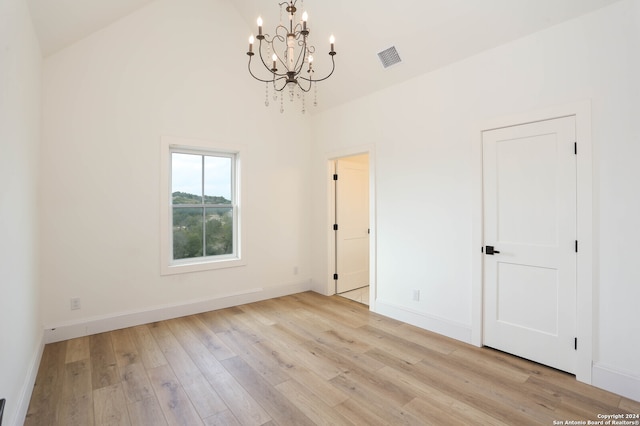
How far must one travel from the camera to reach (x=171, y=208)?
3926 mm

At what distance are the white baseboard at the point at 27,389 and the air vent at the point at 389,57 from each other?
4.34 m

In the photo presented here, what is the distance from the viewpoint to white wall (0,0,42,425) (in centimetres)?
167

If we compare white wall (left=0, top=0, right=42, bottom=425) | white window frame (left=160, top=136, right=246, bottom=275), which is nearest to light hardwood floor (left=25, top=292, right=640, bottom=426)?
white wall (left=0, top=0, right=42, bottom=425)

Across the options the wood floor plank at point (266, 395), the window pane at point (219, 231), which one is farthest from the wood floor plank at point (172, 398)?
the window pane at point (219, 231)

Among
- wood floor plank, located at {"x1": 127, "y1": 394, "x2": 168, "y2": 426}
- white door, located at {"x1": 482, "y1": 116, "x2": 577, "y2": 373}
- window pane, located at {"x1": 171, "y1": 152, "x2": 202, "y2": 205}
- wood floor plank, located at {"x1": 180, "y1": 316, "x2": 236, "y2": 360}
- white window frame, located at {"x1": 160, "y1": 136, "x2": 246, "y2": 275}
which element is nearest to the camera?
wood floor plank, located at {"x1": 127, "y1": 394, "x2": 168, "y2": 426}

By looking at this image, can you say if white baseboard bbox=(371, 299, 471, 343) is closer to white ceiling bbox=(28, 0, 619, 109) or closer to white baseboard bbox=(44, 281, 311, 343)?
white baseboard bbox=(44, 281, 311, 343)

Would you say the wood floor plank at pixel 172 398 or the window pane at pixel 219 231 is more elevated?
the window pane at pixel 219 231

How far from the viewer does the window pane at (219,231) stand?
4.27 meters

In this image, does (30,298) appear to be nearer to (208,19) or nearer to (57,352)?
(57,352)

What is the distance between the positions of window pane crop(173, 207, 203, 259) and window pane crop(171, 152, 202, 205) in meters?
0.14

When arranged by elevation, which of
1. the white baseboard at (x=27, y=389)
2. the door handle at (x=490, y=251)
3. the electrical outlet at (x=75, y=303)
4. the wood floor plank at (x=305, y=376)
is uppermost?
the door handle at (x=490, y=251)

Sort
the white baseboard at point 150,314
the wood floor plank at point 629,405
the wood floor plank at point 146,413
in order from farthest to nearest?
1. the white baseboard at point 150,314
2. the wood floor plank at point 629,405
3. the wood floor plank at point 146,413

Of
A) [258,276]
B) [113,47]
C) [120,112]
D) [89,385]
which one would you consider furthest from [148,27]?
[89,385]

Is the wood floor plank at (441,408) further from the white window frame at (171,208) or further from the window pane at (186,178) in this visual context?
the window pane at (186,178)
